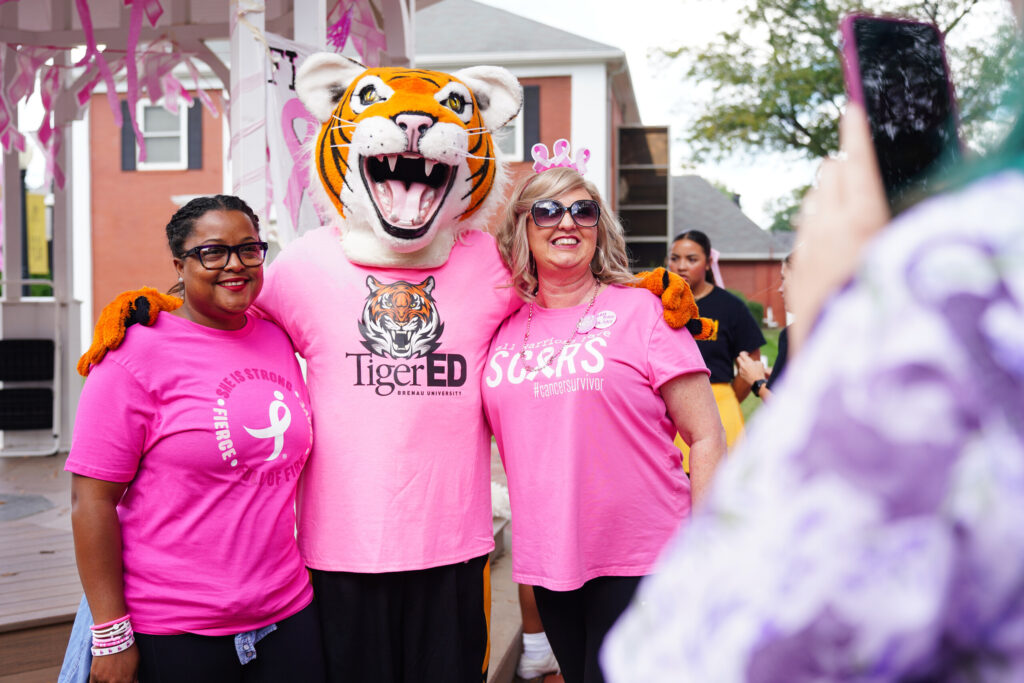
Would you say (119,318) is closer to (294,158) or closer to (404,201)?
(404,201)

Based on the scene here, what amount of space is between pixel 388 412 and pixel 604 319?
69 centimetres

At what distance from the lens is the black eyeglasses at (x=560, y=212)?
252cm

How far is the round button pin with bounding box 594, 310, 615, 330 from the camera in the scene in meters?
2.42

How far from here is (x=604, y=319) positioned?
2436 mm

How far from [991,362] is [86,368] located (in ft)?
6.66

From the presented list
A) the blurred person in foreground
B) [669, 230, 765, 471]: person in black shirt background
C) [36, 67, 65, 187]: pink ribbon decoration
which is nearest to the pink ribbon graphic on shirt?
the blurred person in foreground

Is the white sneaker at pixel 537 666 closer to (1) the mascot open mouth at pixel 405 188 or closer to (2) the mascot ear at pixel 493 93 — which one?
(1) the mascot open mouth at pixel 405 188

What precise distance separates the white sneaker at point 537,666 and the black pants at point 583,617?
125 centimetres

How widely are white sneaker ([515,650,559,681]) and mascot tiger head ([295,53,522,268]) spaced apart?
203cm

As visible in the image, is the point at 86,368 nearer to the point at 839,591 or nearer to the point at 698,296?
the point at 839,591

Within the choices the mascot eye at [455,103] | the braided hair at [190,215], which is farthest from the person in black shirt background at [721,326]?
the braided hair at [190,215]

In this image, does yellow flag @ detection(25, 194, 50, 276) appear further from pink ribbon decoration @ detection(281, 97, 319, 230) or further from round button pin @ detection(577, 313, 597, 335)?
round button pin @ detection(577, 313, 597, 335)

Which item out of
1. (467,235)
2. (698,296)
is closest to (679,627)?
(467,235)

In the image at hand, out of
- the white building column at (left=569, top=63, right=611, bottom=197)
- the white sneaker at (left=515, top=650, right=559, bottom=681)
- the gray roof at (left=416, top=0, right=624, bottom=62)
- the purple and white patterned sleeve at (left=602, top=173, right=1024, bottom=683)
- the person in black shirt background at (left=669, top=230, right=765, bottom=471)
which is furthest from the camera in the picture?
the gray roof at (left=416, top=0, right=624, bottom=62)
